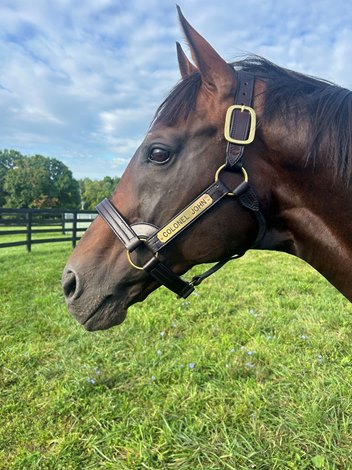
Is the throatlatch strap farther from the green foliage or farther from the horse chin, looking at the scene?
→ the green foliage

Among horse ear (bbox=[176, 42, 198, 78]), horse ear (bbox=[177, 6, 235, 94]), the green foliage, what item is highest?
horse ear (bbox=[176, 42, 198, 78])

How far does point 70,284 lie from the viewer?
168cm

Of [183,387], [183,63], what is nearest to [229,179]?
[183,63]

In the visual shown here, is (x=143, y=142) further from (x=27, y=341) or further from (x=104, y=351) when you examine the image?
(x=27, y=341)

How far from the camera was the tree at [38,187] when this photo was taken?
60094 mm

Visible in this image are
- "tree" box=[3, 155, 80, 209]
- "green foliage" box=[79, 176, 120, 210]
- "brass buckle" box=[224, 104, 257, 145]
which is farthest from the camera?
"green foliage" box=[79, 176, 120, 210]

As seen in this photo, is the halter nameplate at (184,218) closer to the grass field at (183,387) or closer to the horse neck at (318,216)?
the horse neck at (318,216)

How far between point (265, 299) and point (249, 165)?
394cm

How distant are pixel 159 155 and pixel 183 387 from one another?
211cm

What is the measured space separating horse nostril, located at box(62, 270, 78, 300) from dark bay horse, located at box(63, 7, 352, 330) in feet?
0.06

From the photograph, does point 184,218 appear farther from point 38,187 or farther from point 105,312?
point 38,187

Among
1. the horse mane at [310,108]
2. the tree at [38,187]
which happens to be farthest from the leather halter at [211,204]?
the tree at [38,187]

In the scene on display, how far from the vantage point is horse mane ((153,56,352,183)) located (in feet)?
4.70

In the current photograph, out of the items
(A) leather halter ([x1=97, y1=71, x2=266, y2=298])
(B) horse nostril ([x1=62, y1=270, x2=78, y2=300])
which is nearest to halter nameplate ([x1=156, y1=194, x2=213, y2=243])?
(A) leather halter ([x1=97, y1=71, x2=266, y2=298])
